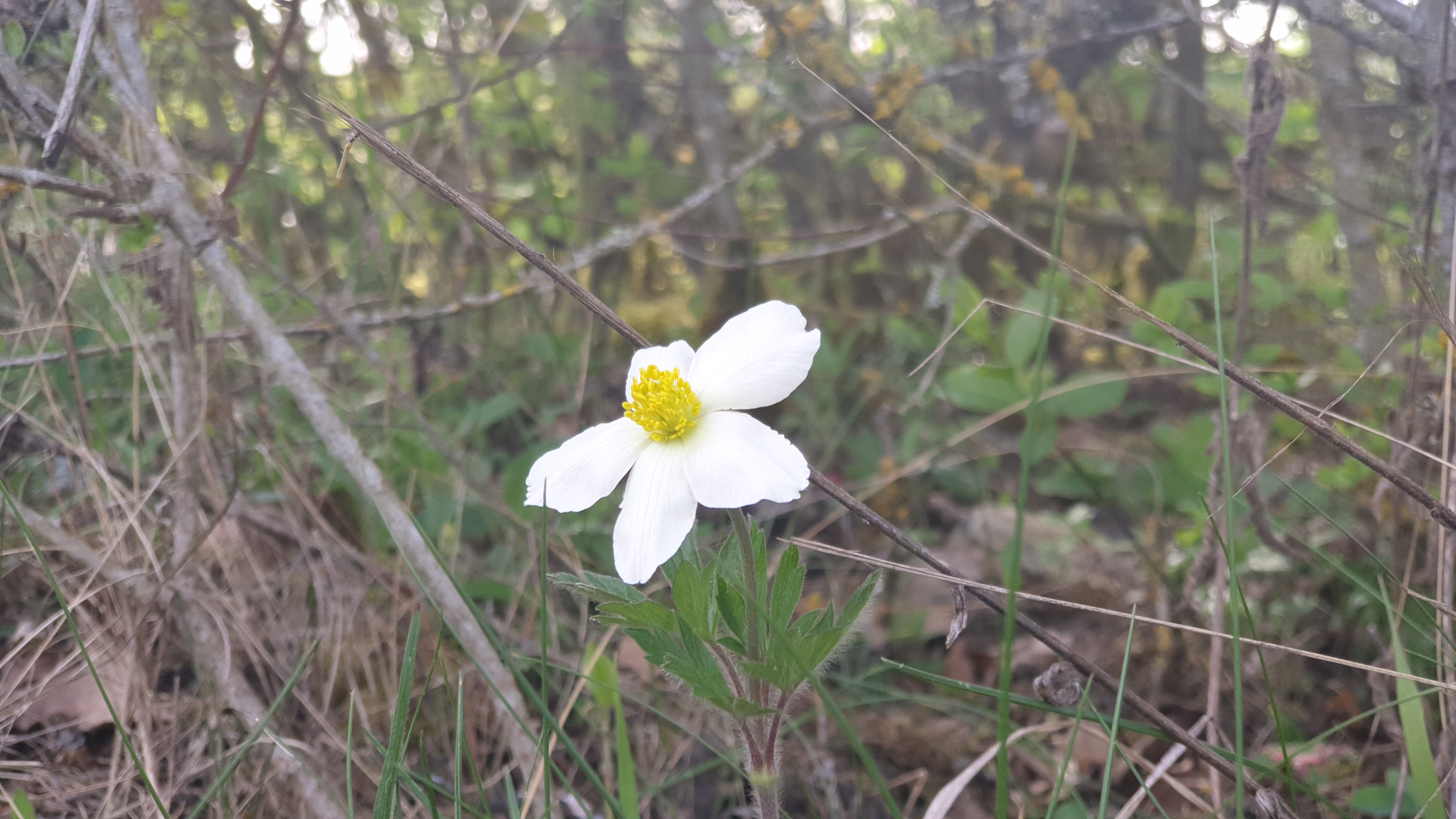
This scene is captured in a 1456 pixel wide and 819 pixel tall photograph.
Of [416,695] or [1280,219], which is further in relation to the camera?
[1280,219]

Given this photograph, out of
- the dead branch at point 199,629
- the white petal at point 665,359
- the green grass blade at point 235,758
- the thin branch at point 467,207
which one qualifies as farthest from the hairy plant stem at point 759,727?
the dead branch at point 199,629

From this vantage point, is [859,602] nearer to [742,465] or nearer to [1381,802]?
[742,465]

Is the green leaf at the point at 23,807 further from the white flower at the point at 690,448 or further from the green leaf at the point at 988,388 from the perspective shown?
the green leaf at the point at 988,388

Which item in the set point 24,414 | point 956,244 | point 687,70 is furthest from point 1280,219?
point 24,414

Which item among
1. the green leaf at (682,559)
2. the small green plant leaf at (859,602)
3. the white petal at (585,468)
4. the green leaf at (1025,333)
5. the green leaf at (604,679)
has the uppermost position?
the white petal at (585,468)

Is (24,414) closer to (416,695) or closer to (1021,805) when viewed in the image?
(416,695)

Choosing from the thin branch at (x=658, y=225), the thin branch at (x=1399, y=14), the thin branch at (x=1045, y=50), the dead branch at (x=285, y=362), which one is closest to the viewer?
the dead branch at (x=285, y=362)

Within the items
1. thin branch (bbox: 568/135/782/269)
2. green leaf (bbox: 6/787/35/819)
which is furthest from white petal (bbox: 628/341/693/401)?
thin branch (bbox: 568/135/782/269)
